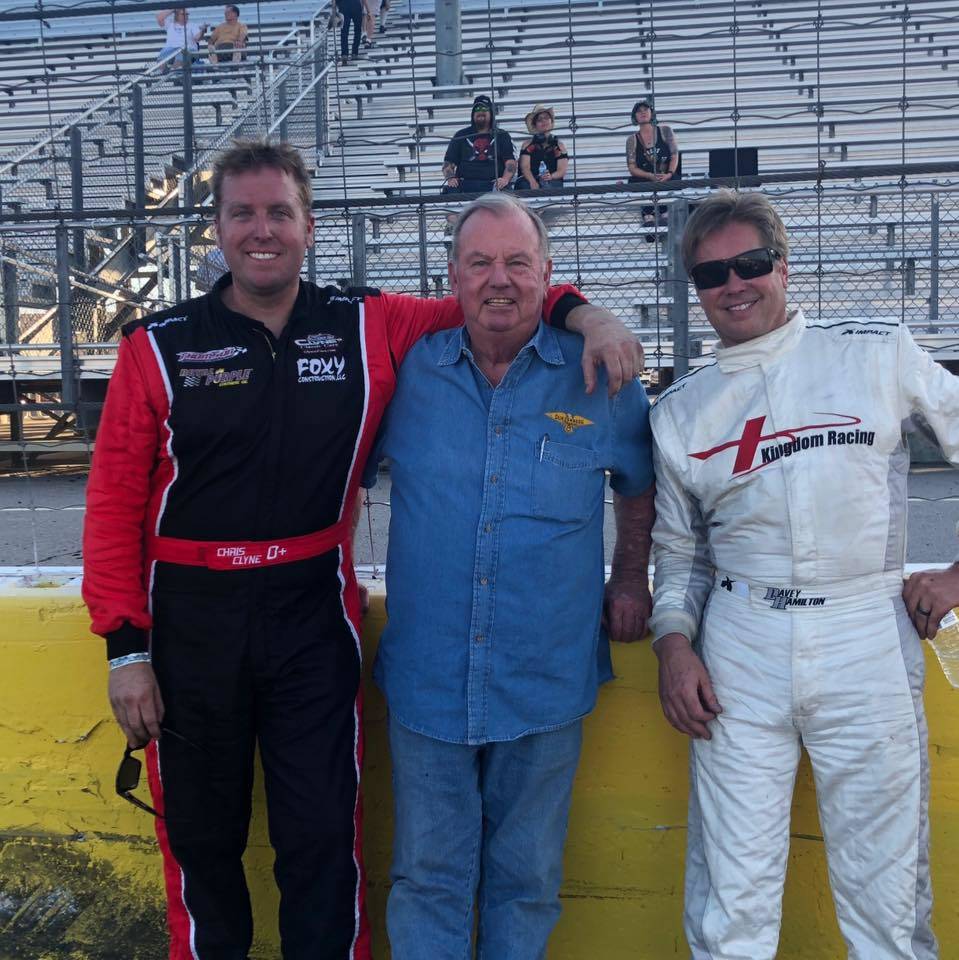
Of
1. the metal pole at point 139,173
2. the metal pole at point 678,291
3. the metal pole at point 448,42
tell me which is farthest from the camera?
the metal pole at point 448,42

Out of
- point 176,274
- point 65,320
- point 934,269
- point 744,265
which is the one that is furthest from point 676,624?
point 65,320

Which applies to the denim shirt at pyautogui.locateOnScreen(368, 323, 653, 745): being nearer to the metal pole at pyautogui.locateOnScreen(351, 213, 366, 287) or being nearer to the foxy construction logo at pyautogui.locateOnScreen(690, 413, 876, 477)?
the foxy construction logo at pyautogui.locateOnScreen(690, 413, 876, 477)

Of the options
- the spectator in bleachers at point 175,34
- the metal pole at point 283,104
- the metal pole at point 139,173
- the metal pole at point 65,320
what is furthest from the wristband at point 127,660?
the spectator in bleachers at point 175,34

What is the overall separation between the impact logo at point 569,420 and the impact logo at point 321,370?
1.59 ft

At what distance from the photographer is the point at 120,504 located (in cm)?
210

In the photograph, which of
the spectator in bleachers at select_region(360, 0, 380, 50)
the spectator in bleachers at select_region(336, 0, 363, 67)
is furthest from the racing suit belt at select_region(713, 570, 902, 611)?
the spectator in bleachers at select_region(360, 0, 380, 50)

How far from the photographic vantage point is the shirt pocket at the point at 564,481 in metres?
2.07

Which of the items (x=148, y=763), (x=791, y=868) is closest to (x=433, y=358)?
(x=148, y=763)

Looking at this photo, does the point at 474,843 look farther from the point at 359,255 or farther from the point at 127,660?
the point at 359,255

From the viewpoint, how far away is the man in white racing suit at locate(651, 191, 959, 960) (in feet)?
6.32

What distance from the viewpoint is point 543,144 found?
7.37m

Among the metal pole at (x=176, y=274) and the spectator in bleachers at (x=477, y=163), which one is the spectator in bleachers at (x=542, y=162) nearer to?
the spectator in bleachers at (x=477, y=163)

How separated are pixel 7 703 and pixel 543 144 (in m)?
5.94

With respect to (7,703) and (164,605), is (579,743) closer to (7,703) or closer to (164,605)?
(164,605)
